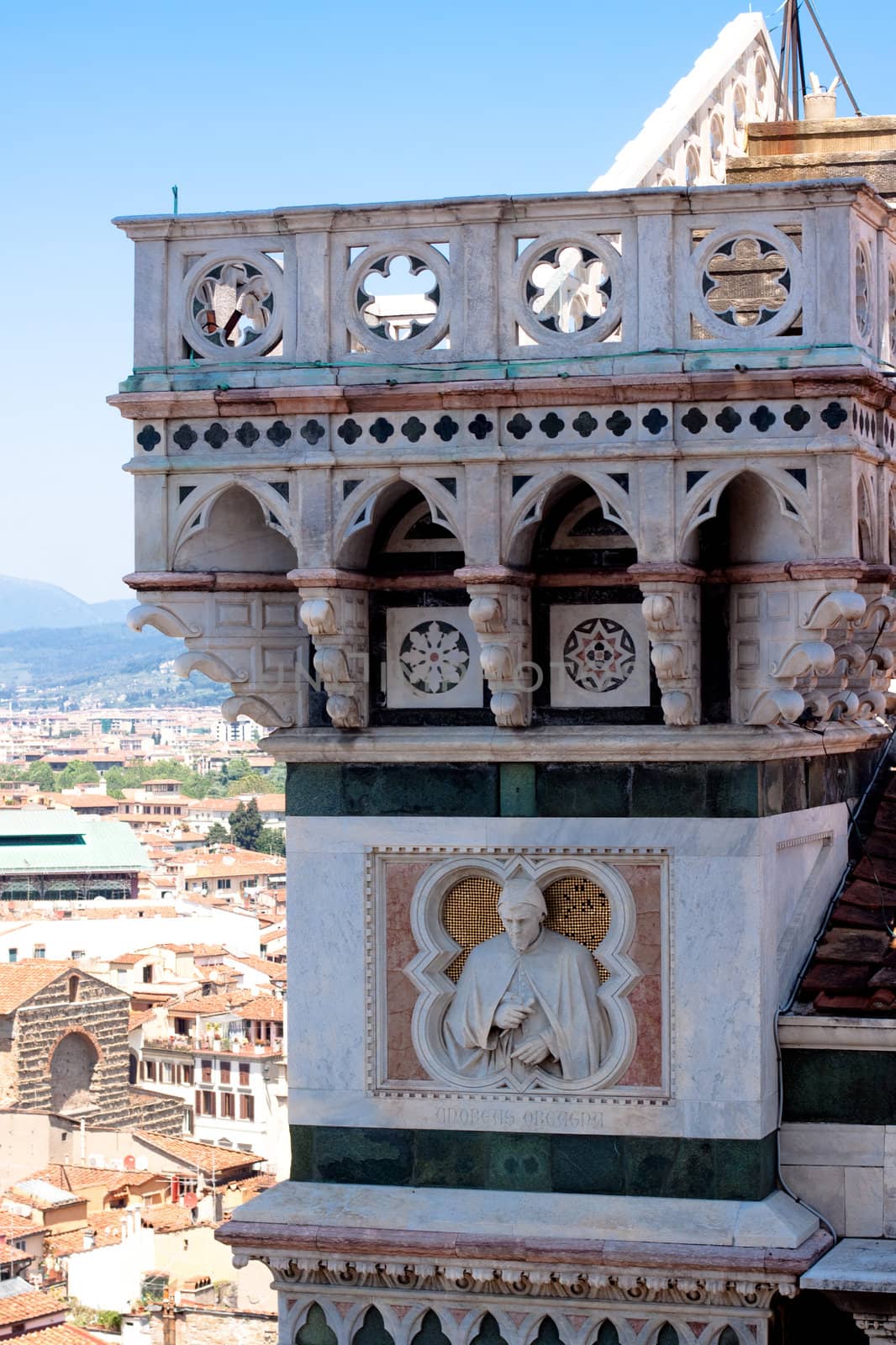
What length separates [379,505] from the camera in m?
7.57

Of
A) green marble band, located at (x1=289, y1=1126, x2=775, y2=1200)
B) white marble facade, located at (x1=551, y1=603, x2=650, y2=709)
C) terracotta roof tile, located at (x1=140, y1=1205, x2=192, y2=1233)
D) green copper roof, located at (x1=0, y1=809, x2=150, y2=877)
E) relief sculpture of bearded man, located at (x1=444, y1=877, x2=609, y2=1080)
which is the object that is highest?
white marble facade, located at (x1=551, y1=603, x2=650, y2=709)

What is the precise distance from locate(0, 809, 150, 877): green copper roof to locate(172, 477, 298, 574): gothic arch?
402 feet

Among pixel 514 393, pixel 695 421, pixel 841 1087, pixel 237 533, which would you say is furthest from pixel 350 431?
pixel 841 1087

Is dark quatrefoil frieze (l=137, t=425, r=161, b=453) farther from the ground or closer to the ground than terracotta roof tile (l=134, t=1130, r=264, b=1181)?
farther from the ground

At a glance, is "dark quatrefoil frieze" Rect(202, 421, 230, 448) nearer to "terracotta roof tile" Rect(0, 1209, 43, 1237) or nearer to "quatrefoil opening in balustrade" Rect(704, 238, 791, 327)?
"quatrefoil opening in balustrade" Rect(704, 238, 791, 327)

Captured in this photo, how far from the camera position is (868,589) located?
24.6ft

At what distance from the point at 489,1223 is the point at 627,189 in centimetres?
320

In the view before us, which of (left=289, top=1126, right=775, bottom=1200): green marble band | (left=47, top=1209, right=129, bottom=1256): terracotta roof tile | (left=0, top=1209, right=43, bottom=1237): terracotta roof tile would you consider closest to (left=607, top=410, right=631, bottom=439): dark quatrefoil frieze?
(left=289, top=1126, right=775, bottom=1200): green marble band

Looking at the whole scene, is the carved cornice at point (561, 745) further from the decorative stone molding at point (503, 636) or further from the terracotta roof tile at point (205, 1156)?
the terracotta roof tile at point (205, 1156)

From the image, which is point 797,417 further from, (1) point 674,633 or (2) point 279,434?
(2) point 279,434

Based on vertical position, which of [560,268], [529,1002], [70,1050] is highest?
[560,268]

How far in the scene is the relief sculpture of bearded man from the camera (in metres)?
7.59

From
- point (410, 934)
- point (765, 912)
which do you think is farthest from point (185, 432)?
point (765, 912)

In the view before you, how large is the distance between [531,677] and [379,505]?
73 centimetres
